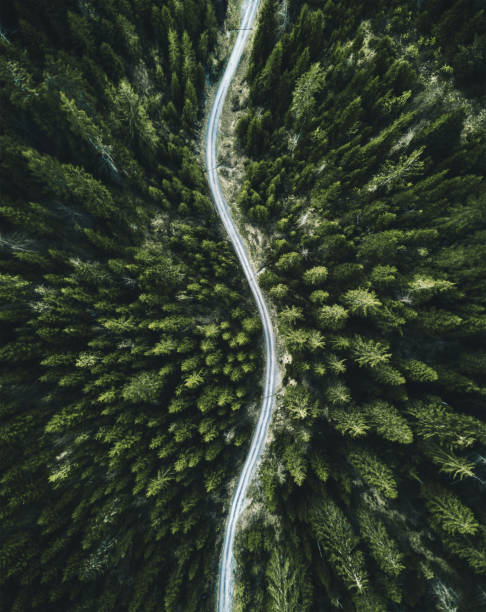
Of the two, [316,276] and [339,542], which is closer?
[339,542]

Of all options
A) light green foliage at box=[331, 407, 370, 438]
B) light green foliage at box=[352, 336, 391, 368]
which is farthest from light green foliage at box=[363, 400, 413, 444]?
light green foliage at box=[352, 336, 391, 368]

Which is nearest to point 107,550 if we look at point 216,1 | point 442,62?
point 442,62

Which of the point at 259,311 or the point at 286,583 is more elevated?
the point at 259,311

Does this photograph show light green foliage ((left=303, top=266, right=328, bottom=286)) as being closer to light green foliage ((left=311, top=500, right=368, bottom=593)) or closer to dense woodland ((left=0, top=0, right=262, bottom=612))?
dense woodland ((left=0, top=0, right=262, bottom=612))

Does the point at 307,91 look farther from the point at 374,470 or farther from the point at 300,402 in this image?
the point at 374,470

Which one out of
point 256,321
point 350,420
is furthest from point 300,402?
point 256,321

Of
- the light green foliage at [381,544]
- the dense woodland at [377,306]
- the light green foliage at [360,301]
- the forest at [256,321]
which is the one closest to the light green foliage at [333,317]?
the dense woodland at [377,306]
